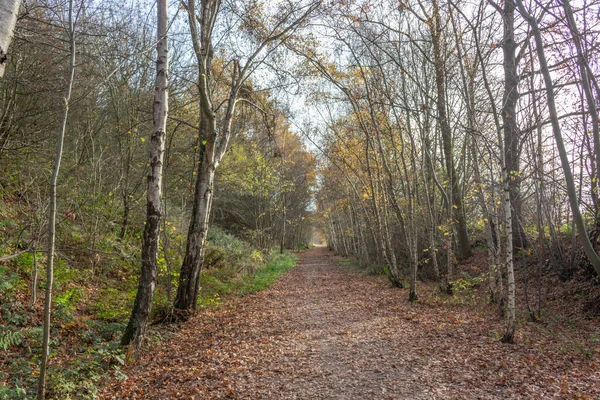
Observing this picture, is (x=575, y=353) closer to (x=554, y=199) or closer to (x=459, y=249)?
(x=554, y=199)

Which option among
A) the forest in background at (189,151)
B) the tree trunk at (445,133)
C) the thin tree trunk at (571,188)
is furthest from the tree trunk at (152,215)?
the tree trunk at (445,133)

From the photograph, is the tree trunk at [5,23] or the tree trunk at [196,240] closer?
the tree trunk at [5,23]

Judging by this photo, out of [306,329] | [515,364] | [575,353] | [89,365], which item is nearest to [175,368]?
[89,365]

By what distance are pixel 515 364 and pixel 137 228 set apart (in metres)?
10.4

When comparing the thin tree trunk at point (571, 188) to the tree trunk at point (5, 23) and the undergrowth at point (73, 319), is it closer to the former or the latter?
the tree trunk at point (5, 23)

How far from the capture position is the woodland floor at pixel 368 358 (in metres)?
4.25

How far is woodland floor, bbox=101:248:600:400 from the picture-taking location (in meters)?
4.25

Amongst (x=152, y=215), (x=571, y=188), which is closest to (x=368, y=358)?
(x=571, y=188)

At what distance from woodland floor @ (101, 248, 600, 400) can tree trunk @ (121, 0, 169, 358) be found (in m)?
0.54

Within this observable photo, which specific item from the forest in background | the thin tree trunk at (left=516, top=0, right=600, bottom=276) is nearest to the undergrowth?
the forest in background

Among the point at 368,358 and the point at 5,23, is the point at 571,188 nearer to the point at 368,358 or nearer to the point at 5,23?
the point at 368,358

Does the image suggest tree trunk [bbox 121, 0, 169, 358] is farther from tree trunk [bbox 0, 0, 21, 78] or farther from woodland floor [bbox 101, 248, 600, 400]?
tree trunk [bbox 0, 0, 21, 78]

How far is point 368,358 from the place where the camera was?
5359 millimetres

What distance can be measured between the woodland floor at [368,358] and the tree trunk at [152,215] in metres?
0.54
